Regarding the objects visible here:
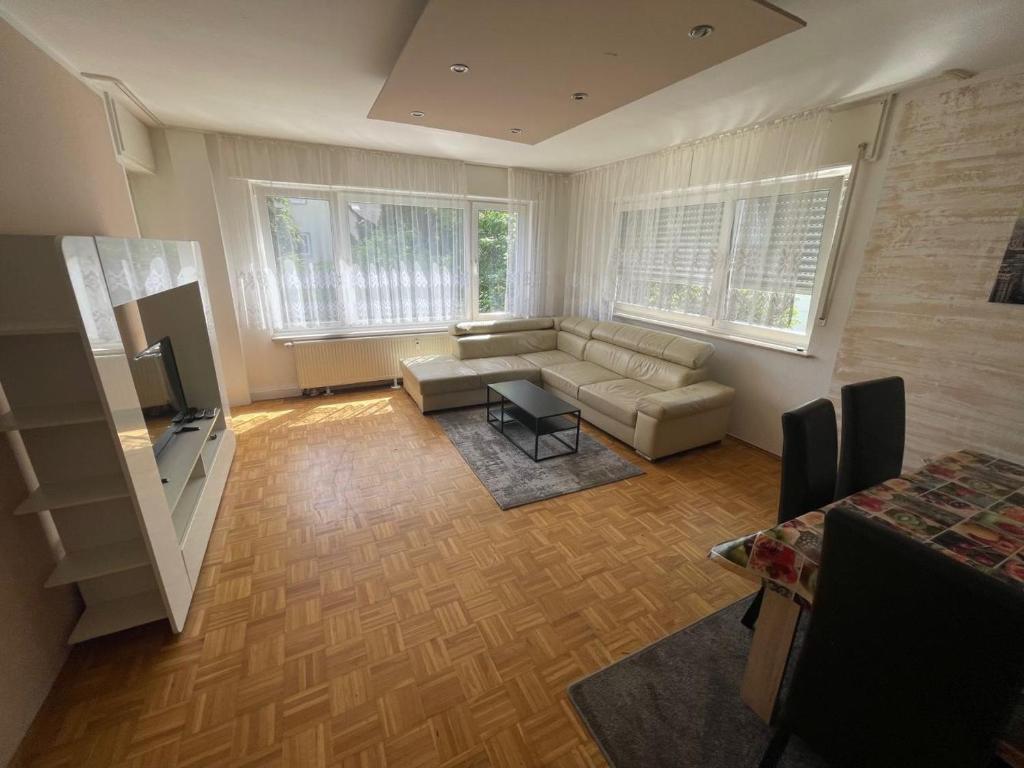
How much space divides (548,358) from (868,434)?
10.5 ft

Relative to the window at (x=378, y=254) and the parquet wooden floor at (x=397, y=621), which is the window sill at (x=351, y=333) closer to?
the window at (x=378, y=254)

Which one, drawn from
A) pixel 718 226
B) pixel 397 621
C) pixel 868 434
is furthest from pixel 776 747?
pixel 718 226

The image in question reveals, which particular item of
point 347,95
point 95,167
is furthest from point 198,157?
point 347,95

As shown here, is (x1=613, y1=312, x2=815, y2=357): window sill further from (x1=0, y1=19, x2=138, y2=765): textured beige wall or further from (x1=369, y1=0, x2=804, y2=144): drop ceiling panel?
(x1=0, y1=19, x2=138, y2=765): textured beige wall

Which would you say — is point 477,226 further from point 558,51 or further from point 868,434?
point 868,434

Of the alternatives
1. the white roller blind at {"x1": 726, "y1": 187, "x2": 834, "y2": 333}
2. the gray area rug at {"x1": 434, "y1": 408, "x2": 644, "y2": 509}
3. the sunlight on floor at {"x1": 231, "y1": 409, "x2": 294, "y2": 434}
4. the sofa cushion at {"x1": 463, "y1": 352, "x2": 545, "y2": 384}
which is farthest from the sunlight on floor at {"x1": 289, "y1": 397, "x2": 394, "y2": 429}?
the white roller blind at {"x1": 726, "y1": 187, "x2": 834, "y2": 333}

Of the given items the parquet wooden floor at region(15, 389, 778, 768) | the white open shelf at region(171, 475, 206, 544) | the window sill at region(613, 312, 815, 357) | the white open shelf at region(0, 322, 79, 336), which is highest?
the white open shelf at region(0, 322, 79, 336)

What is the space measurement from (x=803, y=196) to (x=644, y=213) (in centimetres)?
149

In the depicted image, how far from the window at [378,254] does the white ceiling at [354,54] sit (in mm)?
971

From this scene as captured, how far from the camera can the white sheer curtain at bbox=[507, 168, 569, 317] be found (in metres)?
4.87

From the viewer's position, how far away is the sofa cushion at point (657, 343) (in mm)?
3482

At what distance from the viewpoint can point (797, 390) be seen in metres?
3.08

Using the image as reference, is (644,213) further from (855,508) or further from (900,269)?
(855,508)

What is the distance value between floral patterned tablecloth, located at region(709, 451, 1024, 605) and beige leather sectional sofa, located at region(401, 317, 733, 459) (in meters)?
1.65
